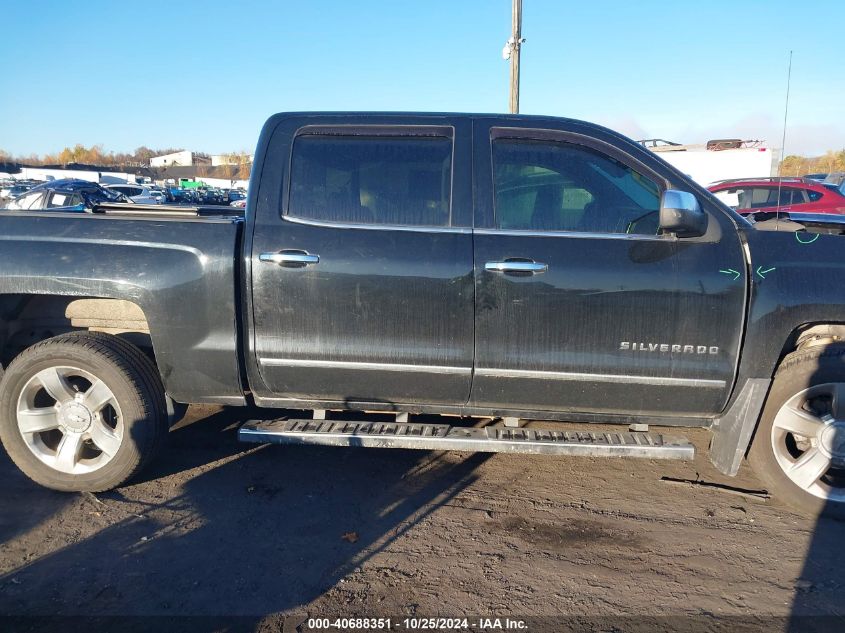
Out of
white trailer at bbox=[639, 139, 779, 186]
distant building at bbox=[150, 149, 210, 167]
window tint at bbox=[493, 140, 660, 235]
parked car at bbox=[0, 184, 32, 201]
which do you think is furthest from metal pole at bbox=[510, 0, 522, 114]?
distant building at bbox=[150, 149, 210, 167]

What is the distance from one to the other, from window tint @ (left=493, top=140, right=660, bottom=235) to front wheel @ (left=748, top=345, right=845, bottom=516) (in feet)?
3.52

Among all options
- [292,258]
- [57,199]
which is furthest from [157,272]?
[57,199]

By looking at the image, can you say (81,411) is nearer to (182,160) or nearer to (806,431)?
(806,431)

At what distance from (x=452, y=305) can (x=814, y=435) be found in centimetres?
204

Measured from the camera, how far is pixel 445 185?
11.0 feet

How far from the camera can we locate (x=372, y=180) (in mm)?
3398

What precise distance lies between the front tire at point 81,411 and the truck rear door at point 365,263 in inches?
27.8

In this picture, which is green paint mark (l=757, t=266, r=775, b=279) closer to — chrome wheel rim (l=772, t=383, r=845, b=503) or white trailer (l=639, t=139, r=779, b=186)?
chrome wheel rim (l=772, t=383, r=845, b=503)

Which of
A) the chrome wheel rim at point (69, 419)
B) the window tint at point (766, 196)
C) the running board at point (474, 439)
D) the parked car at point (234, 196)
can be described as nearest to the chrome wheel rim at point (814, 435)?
the running board at point (474, 439)

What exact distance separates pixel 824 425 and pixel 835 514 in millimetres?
518

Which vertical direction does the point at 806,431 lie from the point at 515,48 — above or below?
below

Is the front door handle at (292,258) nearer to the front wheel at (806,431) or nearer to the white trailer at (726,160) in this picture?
the front wheel at (806,431)

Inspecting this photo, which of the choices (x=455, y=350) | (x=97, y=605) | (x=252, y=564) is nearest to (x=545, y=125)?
(x=455, y=350)

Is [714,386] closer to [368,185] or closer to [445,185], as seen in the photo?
[445,185]
